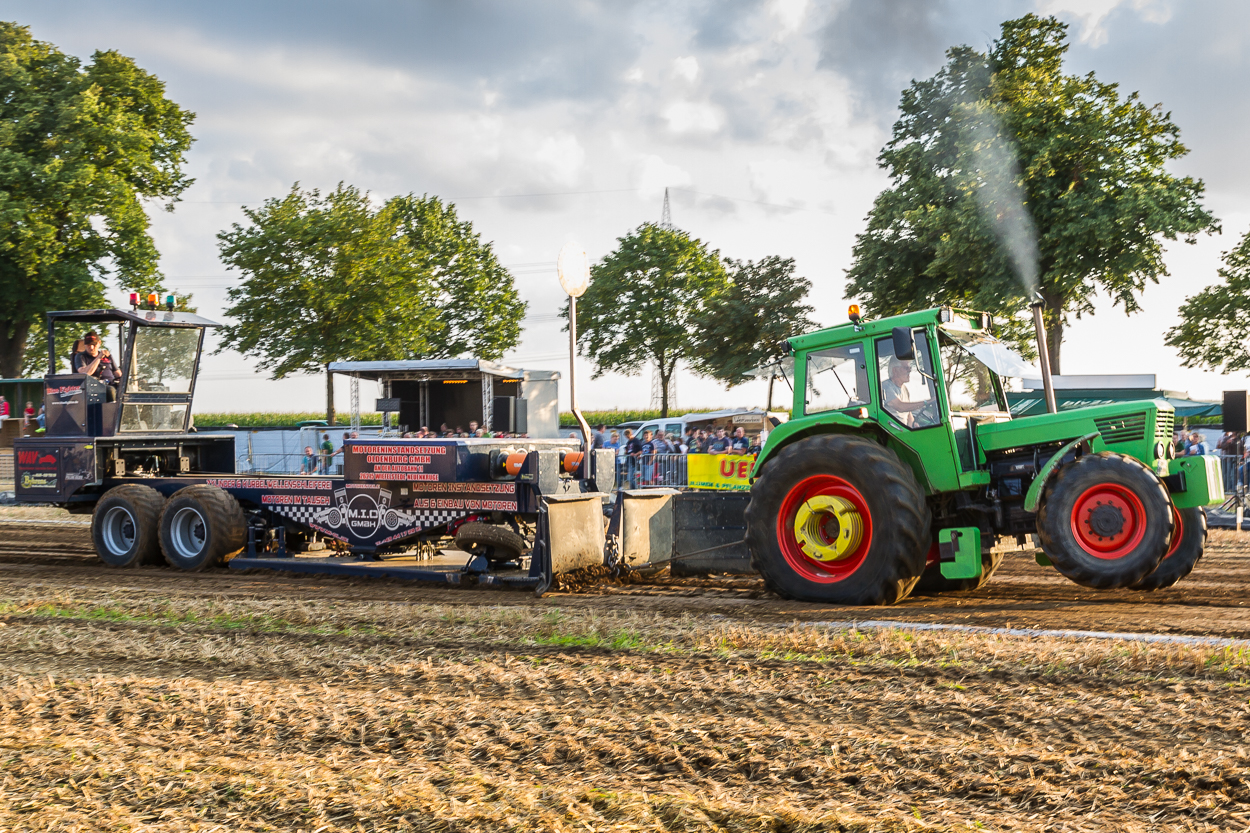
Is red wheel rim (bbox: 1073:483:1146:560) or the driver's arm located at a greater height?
the driver's arm

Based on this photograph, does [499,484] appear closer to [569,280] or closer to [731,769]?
[569,280]

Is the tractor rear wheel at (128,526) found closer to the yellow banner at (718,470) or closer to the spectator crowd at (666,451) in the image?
the spectator crowd at (666,451)

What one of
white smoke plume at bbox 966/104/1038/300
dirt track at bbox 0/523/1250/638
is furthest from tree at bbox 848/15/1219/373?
dirt track at bbox 0/523/1250/638

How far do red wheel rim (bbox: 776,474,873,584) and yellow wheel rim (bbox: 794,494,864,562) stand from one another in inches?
1.5

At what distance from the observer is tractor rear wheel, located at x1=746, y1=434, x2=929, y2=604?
7488mm

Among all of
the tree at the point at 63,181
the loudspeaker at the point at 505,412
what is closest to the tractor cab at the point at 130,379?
the loudspeaker at the point at 505,412

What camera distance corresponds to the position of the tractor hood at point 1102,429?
7.48 meters

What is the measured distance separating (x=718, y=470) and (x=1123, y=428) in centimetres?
1023

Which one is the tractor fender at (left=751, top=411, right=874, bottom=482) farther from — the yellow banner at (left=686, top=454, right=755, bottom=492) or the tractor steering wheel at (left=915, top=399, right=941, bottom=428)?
the yellow banner at (left=686, top=454, right=755, bottom=492)

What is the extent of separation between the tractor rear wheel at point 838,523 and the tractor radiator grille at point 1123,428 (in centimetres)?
143

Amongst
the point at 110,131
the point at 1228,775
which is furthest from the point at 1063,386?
the point at 110,131

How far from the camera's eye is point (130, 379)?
1202cm

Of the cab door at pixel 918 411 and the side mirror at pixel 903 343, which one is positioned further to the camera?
the cab door at pixel 918 411

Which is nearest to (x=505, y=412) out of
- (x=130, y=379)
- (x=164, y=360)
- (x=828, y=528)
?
(x=164, y=360)
